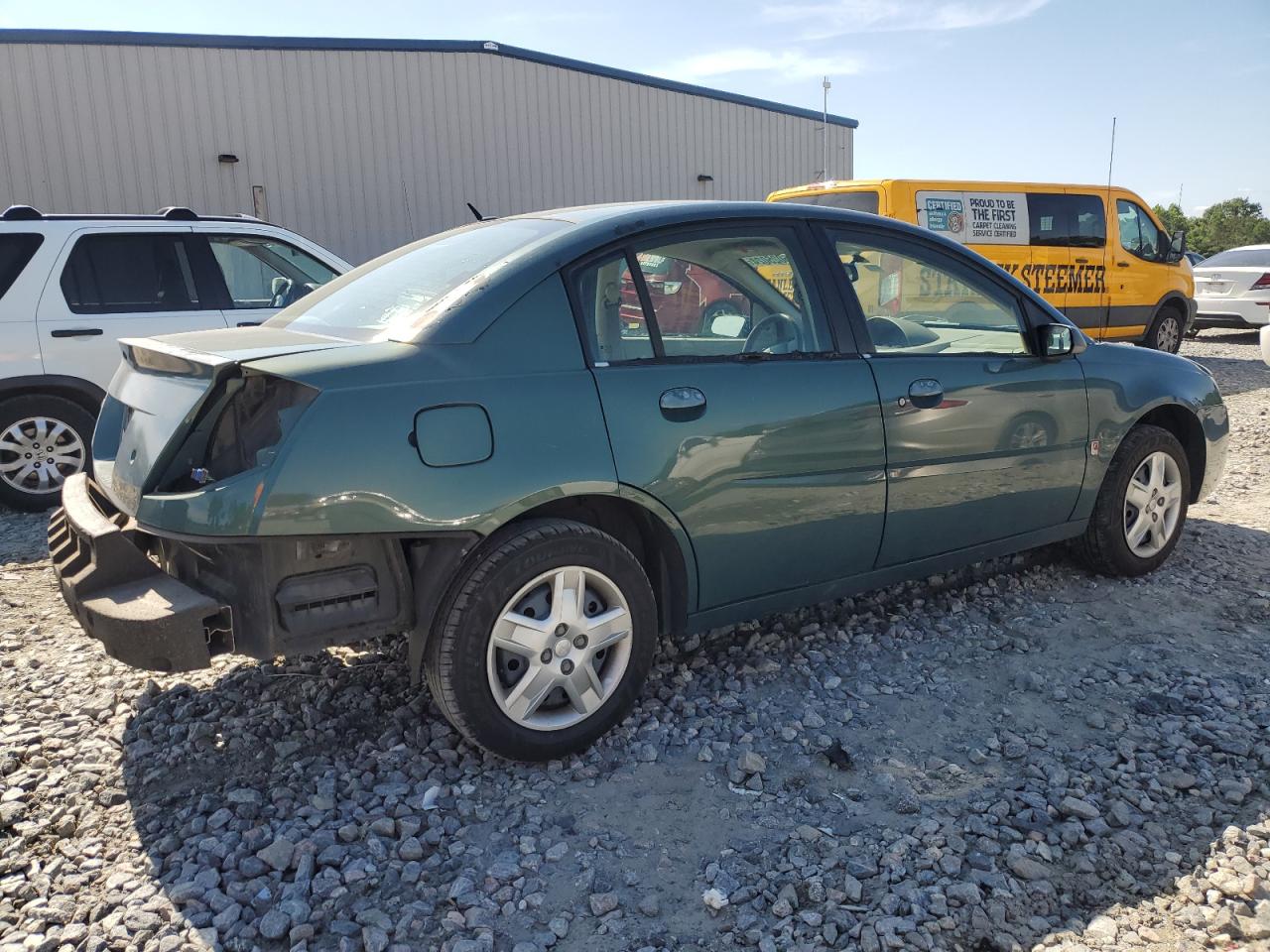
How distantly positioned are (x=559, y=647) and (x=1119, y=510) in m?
2.86

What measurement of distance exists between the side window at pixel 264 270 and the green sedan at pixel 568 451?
11.3 feet

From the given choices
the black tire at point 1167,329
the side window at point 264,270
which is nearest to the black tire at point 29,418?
the side window at point 264,270

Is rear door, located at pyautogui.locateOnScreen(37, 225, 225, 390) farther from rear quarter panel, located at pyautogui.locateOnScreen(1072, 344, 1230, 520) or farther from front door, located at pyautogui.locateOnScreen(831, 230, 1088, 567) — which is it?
rear quarter panel, located at pyautogui.locateOnScreen(1072, 344, 1230, 520)

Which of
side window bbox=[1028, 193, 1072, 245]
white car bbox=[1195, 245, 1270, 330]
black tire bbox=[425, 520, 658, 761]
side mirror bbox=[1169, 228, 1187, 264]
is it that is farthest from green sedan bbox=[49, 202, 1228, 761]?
white car bbox=[1195, 245, 1270, 330]

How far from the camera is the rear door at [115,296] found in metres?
6.26

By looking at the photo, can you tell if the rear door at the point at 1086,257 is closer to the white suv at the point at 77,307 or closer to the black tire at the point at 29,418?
the white suv at the point at 77,307

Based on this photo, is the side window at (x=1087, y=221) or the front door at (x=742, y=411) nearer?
the front door at (x=742, y=411)

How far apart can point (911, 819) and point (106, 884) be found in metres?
2.12

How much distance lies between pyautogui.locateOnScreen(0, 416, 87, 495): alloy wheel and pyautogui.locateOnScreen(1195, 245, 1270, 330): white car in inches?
593

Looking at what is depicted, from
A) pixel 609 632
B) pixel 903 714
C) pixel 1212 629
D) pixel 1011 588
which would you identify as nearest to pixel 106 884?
pixel 609 632

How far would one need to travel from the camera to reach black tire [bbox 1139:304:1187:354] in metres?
13.0

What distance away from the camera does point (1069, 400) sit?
420 cm

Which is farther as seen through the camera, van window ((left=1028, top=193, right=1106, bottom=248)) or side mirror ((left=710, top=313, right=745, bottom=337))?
van window ((left=1028, top=193, right=1106, bottom=248))

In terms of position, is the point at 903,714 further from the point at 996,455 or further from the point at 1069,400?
the point at 1069,400
